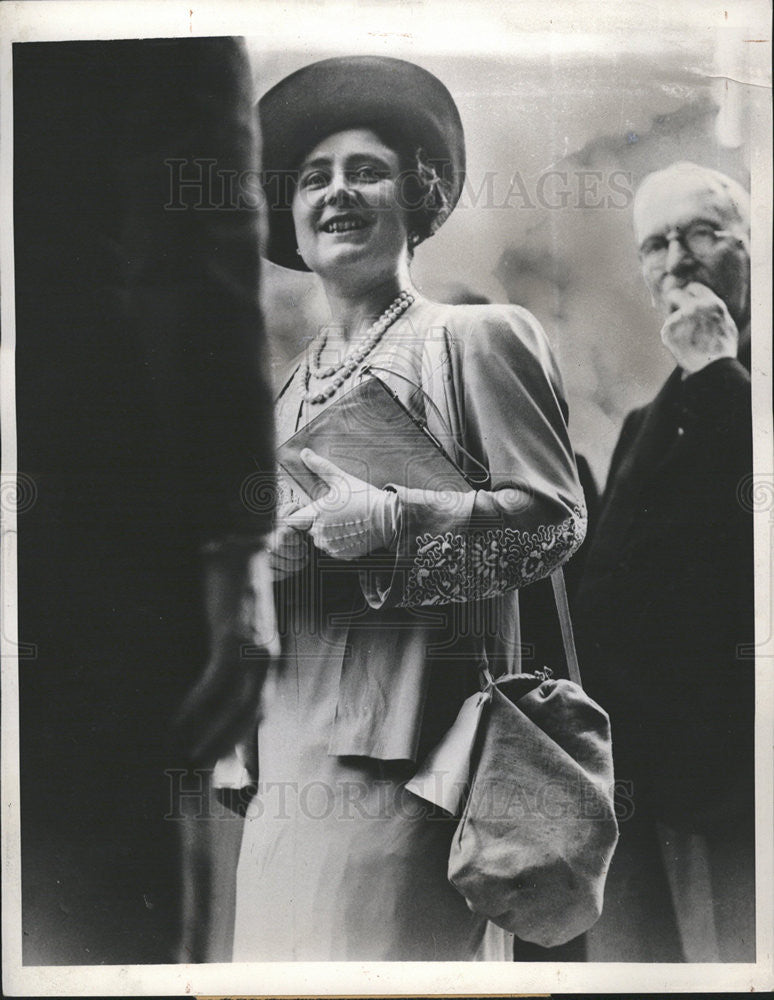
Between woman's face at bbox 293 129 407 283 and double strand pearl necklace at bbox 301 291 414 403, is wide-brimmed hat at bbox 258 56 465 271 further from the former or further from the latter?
double strand pearl necklace at bbox 301 291 414 403

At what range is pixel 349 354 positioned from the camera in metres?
1.90

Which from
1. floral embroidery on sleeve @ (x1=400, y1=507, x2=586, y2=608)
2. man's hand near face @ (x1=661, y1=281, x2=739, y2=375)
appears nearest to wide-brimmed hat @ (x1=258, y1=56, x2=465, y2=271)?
man's hand near face @ (x1=661, y1=281, x2=739, y2=375)

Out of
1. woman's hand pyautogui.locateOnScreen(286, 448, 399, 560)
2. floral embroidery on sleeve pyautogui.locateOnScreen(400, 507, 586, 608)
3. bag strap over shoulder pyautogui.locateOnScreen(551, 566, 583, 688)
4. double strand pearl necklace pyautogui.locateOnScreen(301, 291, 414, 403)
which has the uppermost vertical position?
double strand pearl necklace pyautogui.locateOnScreen(301, 291, 414, 403)

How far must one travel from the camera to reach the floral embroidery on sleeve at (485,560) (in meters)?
1.87

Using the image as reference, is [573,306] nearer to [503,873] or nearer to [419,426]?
[419,426]

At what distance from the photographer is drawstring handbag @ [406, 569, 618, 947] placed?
1883mm

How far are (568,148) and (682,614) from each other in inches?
42.5

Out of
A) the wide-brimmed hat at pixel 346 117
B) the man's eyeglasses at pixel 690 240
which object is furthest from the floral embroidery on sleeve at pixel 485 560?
the wide-brimmed hat at pixel 346 117

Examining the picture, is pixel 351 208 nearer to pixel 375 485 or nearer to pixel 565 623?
pixel 375 485

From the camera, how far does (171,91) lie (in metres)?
1.92

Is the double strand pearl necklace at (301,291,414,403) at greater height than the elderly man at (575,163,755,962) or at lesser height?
greater

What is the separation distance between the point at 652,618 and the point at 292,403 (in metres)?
0.94

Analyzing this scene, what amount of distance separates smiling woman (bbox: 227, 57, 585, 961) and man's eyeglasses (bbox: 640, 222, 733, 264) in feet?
1.04

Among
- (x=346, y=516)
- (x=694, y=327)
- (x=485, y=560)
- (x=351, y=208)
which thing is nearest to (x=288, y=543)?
(x=346, y=516)
